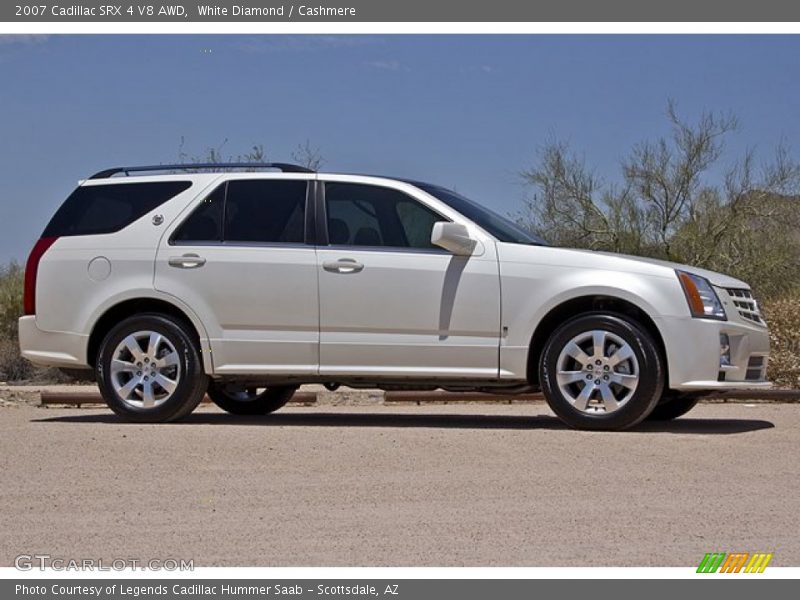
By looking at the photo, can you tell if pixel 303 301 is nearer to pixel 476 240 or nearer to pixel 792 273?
pixel 476 240

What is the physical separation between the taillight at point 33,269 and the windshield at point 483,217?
9.87 ft

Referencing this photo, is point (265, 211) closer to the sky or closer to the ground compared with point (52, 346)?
closer to the sky

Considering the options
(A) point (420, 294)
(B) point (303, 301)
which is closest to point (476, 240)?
(A) point (420, 294)

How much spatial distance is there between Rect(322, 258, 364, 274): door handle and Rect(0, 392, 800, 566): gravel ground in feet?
3.83

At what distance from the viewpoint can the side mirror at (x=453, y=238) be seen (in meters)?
10.1

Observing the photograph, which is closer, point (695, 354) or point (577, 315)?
point (695, 354)

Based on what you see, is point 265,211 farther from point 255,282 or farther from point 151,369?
point 151,369

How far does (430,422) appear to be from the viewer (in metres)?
11.4

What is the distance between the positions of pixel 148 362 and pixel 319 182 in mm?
1898

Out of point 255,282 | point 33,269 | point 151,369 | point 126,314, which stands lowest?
point 151,369

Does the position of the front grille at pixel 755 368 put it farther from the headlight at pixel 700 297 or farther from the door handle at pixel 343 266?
the door handle at pixel 343 266

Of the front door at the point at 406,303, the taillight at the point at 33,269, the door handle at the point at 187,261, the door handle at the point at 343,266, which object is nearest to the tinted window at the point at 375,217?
the front door at the point at 406,303

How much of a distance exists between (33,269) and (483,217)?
3.61m

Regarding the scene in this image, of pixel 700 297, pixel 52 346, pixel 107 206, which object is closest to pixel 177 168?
pixel 107 206
